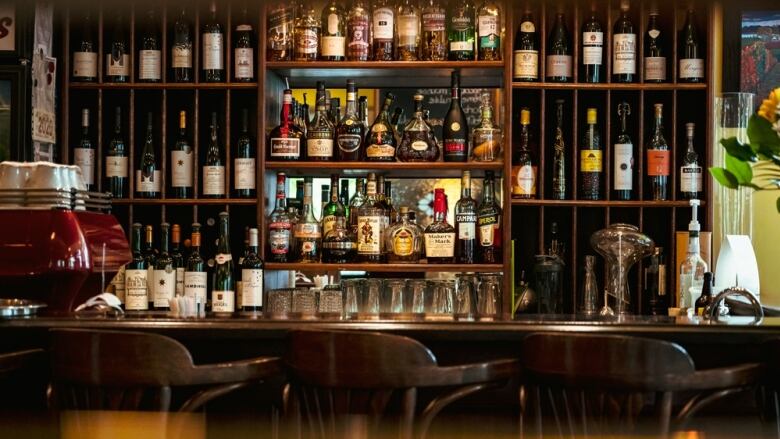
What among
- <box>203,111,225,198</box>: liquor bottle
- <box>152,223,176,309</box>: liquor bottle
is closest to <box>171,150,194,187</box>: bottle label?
<box>203,111,225,198</box>: liquor bottle

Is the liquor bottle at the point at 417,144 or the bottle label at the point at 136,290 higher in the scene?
the liquor bottle at the point at 417,144

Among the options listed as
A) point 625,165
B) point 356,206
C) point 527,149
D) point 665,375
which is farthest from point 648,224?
point 665,375

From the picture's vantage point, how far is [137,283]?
149 inches

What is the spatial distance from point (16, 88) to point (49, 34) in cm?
29

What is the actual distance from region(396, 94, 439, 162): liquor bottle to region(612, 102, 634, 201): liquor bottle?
0.69 metres

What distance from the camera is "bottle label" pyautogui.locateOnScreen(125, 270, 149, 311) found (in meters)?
3.78

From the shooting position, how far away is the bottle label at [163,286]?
149 inches

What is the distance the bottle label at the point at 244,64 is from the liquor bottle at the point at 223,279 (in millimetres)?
549

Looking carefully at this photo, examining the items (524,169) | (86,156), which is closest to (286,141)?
(86,156)

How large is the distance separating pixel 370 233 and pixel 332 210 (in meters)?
0.23

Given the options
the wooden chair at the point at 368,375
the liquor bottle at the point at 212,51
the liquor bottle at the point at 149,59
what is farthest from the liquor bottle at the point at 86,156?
the wooden chair at the point at 368,375

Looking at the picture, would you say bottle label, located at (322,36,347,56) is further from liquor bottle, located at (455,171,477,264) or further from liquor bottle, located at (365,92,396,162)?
liquor bottle, located at (455,171,477,264)

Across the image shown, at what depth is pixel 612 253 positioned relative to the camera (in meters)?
3.39

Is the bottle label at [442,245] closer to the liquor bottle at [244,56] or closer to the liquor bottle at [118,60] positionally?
the liquor bottle at [244,56]
